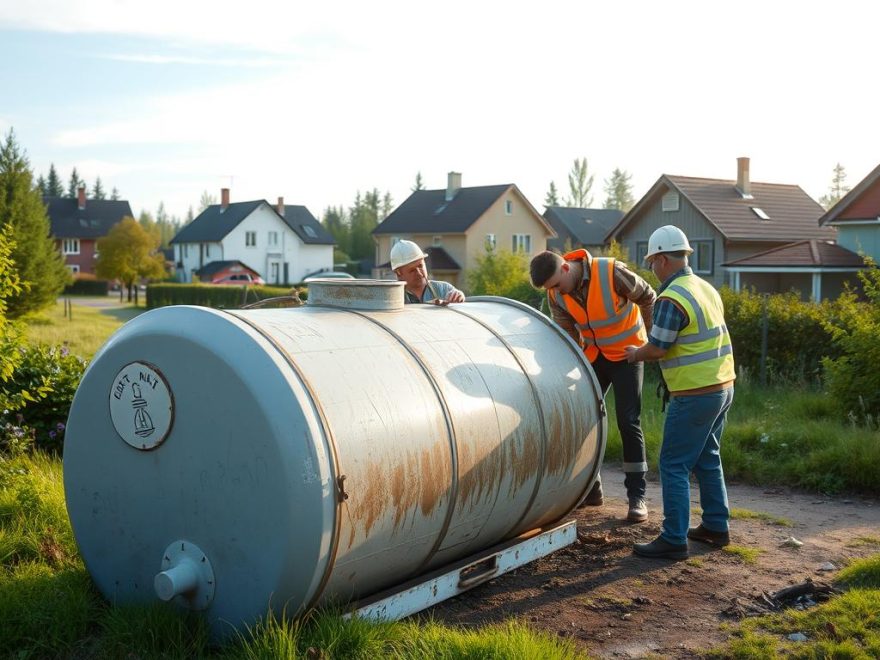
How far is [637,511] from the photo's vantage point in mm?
6996

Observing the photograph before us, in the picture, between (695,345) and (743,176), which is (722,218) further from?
(695,345)

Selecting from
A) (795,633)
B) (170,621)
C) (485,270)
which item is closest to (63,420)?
(170,621)

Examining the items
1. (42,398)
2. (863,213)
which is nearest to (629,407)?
(42,398)

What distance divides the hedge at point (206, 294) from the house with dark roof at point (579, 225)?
86.1 ft

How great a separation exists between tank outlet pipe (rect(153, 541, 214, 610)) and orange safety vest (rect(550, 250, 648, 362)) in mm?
3477

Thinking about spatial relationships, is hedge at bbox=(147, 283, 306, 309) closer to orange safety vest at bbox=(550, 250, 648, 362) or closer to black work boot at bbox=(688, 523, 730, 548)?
orange safety vest at bbox=(550, 250, 648, 362)

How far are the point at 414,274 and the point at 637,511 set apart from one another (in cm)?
249

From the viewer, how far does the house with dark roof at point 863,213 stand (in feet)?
93.1

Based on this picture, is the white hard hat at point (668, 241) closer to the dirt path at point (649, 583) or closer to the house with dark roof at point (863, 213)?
the dirt path at point (649, 583)

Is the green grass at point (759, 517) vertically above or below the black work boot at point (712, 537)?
below

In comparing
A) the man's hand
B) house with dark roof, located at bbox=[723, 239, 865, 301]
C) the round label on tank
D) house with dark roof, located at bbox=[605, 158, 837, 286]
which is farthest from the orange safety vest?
house with dark roof, located at bbox=[605, 158, 837, 286]

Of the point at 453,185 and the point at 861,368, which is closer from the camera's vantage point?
the point at 861,368

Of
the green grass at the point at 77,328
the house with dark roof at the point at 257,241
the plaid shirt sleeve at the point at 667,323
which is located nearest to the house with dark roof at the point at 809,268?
the green grass at the point at 77,328

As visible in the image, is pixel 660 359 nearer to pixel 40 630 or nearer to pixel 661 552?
pixel 661 552
